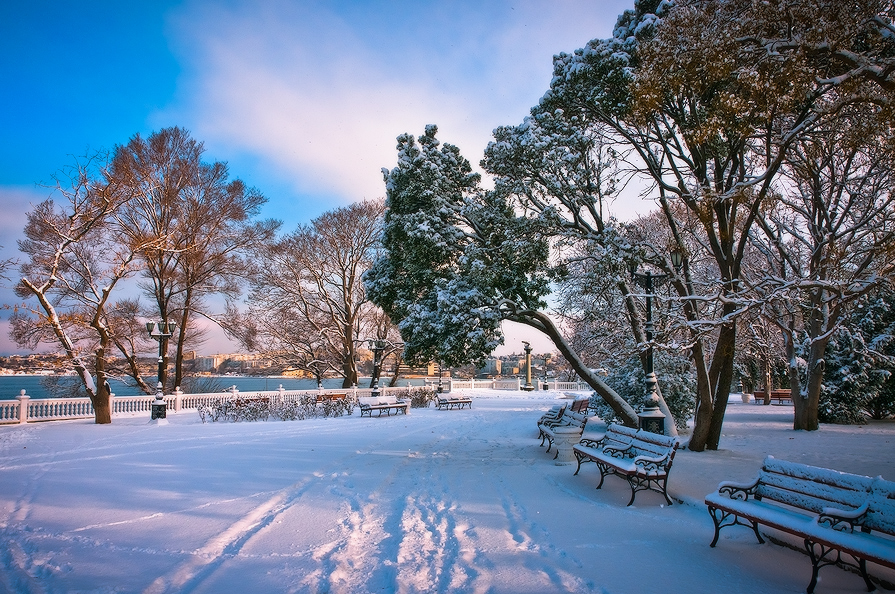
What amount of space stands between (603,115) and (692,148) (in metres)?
1.98

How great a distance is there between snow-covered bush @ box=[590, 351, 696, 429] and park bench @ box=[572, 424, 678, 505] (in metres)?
6.58

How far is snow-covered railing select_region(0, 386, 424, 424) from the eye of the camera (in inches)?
574

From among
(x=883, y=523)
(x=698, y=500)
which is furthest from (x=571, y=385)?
(x=883, y=523)

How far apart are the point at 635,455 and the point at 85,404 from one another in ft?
59.8

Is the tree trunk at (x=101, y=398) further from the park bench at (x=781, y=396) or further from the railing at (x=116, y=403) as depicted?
the park bench at (x=781, y=396)

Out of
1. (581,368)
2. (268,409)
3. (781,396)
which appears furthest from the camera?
(781,396)

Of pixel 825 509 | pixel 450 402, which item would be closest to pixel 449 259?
pixel 825 509

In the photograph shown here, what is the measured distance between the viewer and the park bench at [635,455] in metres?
6.12

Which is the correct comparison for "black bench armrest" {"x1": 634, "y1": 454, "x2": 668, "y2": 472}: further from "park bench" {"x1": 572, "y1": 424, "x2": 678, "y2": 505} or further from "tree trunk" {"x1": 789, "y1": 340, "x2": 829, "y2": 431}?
"tree trunk" {"x1": 789, "y1": 340, "x2": 829, "y2": 431}

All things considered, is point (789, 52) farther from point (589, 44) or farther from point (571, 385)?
point (571, 385)

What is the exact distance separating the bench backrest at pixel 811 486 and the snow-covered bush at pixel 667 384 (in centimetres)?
931

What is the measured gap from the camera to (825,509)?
3.76 m

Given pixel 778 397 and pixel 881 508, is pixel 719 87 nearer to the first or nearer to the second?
pixel 881 508

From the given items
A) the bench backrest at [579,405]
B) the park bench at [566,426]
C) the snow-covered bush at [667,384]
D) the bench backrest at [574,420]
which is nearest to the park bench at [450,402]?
the bench backrest at [579,405]
